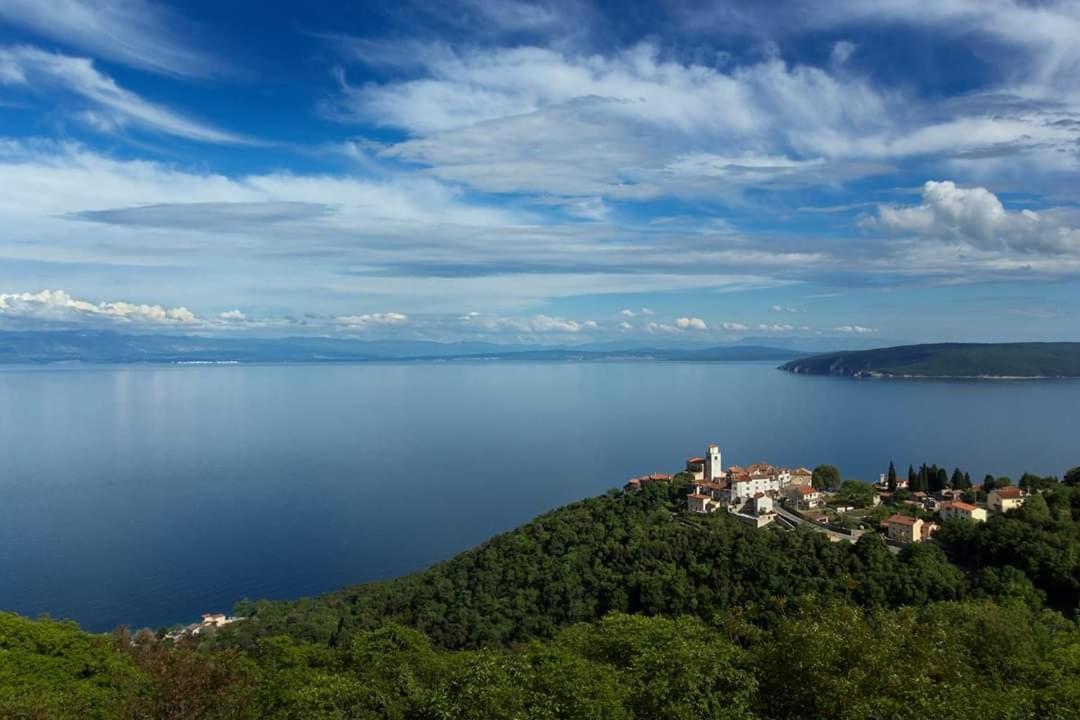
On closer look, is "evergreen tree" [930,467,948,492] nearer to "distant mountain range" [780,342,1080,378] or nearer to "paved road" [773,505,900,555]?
"paved road" [773,505,900,555]

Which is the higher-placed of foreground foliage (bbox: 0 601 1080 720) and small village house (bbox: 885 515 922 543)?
foreground foliage (bbox: 0 601 1080 720)

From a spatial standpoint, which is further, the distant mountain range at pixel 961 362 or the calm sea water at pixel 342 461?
the distant mountain range at pixel 961 362

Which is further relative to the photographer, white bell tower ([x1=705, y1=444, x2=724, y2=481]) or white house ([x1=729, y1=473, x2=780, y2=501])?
white bell tower ([x1=705, y1=444, x2=724, y2=481])

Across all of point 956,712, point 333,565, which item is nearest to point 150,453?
point 333,565

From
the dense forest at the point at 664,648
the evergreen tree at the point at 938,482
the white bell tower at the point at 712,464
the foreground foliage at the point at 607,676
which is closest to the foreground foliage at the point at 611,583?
the dense forest at the point at 664,648

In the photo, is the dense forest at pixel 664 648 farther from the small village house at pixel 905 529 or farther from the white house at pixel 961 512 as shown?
the white house at pixel 961 512

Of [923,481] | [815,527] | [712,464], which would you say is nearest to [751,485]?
[712,464]

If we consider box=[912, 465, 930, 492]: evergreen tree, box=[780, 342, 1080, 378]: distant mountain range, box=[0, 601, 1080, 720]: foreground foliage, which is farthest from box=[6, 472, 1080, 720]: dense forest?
box=[780, 342, 1080, 378]: distant mountain range
